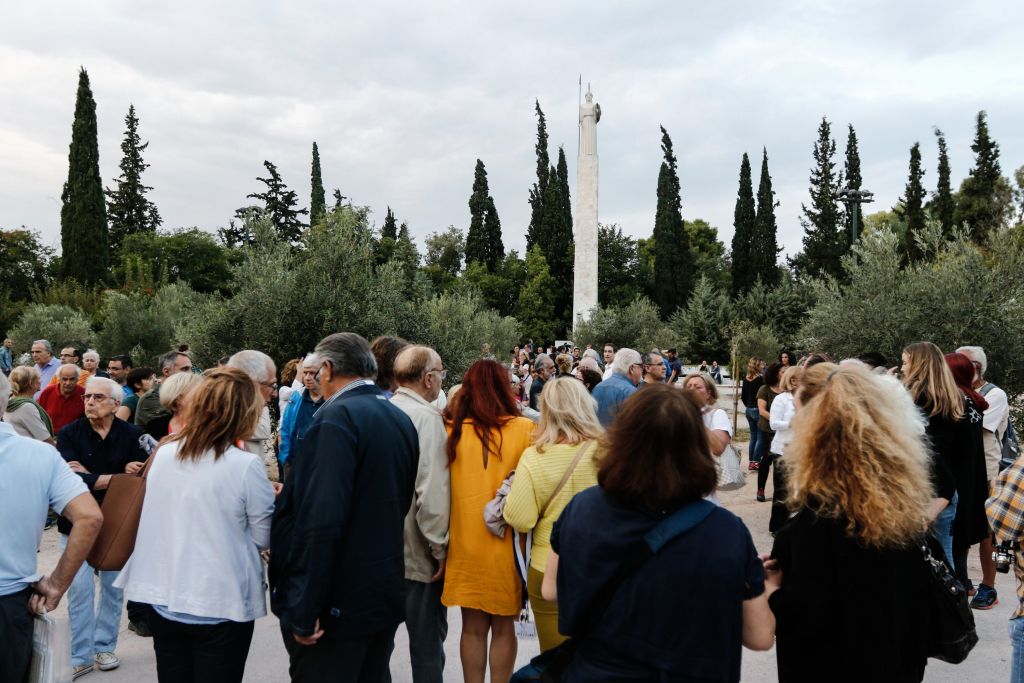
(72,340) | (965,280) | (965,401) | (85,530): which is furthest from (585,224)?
(85,530)

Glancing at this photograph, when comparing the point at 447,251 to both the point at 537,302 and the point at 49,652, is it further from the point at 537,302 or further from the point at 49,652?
the point at 49,652

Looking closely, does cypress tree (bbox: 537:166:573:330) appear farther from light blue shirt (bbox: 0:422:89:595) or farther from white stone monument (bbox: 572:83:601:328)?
light blue shirt (bbox: 0:422:89:595)

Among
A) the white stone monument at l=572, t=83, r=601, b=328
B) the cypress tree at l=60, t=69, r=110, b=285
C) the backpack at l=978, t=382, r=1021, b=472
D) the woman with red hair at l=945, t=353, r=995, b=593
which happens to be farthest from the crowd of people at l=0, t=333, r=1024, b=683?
the cypress tree at l=60, t=69, r=110, b=285

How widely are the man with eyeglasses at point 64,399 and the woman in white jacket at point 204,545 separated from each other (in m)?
5.06

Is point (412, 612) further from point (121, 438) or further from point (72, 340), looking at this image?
point (72, 340)

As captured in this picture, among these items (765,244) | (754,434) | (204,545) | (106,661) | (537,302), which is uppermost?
(765,244)

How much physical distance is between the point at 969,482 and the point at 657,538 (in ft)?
13.0

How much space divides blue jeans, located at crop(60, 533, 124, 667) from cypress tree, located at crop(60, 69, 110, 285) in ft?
116

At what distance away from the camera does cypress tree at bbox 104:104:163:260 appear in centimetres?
5391

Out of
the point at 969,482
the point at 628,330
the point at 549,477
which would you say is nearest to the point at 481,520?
the point at 549,477

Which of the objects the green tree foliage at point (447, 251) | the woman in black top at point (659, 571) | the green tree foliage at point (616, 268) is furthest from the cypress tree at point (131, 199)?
the woman in black top at point (659, 571)

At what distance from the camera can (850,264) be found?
13.1m

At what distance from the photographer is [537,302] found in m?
44.3

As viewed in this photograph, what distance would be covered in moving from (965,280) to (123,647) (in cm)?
1188
